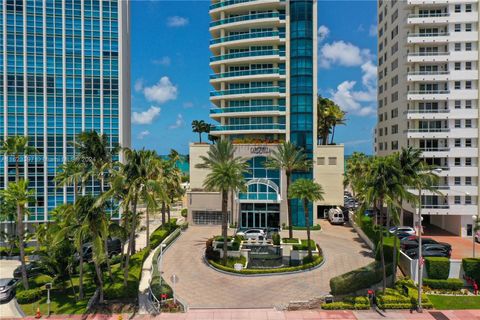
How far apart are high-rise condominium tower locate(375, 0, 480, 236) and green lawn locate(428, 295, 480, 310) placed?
21425 millimetres

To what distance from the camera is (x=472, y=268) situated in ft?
105

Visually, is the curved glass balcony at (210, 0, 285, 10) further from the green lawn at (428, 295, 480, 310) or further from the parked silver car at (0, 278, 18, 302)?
the green lawn at (428, 295, 480, 310)

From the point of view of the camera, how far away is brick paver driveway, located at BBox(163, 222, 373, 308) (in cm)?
2969

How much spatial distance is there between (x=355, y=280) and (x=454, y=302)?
27.9ft

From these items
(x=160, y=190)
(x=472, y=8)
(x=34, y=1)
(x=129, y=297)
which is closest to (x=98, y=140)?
(x=160, y=190)

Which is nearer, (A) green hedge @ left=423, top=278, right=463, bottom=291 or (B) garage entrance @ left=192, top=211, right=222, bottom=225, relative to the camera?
(A) green hedge @ left=423, top=278, right=463, bottom=291

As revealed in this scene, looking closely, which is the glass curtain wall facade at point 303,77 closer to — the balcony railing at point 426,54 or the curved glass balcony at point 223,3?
the curved glass balcony at point 223,3

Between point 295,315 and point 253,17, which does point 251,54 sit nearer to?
point 253,17

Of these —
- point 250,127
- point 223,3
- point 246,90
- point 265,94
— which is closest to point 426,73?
point 265,94

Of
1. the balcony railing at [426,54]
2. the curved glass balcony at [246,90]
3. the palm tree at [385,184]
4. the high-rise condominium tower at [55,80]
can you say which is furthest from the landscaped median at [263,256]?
the balcony railing at [426,54]

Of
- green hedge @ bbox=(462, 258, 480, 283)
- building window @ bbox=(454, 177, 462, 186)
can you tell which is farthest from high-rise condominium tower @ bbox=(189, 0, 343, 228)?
green hedge @ bbox=(462, 258, 480, 283)

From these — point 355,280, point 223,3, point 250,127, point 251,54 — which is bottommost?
point 355,280

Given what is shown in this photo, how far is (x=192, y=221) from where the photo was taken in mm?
58656

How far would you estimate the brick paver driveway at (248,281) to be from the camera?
29.7 meters
